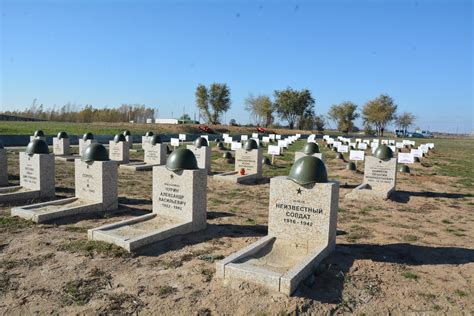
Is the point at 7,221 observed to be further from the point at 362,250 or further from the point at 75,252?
the point at 362,250

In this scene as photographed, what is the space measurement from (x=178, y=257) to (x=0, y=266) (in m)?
2.56

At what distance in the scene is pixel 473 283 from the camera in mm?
5809

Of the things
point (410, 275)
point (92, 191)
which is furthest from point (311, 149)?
point (410, 275)

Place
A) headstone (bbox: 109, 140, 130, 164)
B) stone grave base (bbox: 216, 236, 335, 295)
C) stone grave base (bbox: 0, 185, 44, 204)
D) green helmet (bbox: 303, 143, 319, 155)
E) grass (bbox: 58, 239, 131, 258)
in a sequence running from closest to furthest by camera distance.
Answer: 1. stone grave base (bbox: 216, 236, 335, 295)
2. grass (bbox: 58, 239, 131, 258)
3. stone grave base (bbox: 0, 185, 44, 204)
4. green helmet (bbox: 303, 143, 319, 155)
5. headstone (bbox: 109, 140, 130, 164)

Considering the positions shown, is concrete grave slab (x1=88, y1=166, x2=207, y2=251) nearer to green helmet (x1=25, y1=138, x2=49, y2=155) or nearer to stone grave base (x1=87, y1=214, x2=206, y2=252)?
stone grave base (x1=87, y1=214, x2=206, y2=252)

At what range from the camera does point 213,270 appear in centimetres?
594

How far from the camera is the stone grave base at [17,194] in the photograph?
9.88 meters

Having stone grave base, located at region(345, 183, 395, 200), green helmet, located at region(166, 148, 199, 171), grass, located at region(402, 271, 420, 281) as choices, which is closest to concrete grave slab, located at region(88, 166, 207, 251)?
green helmet, located at region(166, 148, 199, 171)

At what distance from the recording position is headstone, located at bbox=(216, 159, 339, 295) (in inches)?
242

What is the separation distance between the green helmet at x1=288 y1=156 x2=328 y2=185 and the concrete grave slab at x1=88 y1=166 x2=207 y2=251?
2.15m

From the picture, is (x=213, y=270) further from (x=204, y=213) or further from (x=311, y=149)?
(x=311, y=149)

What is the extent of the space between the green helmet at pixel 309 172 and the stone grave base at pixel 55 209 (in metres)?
4.84

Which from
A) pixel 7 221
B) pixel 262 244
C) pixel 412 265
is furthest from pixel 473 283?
pixel 7 221

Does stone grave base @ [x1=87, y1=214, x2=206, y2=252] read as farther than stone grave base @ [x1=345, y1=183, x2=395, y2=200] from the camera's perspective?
No
